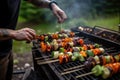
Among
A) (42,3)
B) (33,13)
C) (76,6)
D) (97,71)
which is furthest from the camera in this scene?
(76,6)

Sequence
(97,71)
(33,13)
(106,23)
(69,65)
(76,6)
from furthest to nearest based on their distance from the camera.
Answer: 1. (76,6)
2. (106,23)
3. (33,13)
4. (69,65)
5. (97,71)

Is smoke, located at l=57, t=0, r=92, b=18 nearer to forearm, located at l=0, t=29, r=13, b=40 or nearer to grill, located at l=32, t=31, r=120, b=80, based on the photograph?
grill, located at l=32, t=31, r=120, b=80

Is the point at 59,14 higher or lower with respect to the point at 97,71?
higher

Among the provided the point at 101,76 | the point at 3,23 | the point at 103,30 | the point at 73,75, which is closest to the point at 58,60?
the point at 73,75

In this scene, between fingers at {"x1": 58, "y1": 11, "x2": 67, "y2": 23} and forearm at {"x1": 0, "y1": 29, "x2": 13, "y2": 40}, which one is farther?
fingers at {"x1": 58, "y1": 11, "x2": 67, "y2": 23}

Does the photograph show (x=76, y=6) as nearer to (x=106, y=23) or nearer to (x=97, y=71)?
(x=106, y=23)

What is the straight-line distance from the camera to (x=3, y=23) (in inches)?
130

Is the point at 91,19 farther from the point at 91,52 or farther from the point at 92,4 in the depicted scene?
the point at 91,52

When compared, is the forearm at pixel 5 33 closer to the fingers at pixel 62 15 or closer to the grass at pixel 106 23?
the fingers at pixel 62 15

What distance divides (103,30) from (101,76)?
2186mm

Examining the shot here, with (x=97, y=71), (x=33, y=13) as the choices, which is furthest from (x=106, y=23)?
(x=97, y=71)

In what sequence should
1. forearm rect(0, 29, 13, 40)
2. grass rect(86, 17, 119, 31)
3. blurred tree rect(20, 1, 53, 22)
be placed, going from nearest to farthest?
forearm rect(0, 29, 13, 40) → grass rect(86, 17, 119, 31) → blurred tree rect(20, 1, 53, 22)

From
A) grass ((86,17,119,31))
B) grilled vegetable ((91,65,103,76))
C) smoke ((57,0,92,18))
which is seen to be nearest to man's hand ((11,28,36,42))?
grilled vegetable ((91,65,103,76))

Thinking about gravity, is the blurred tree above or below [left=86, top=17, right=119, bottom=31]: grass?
above
